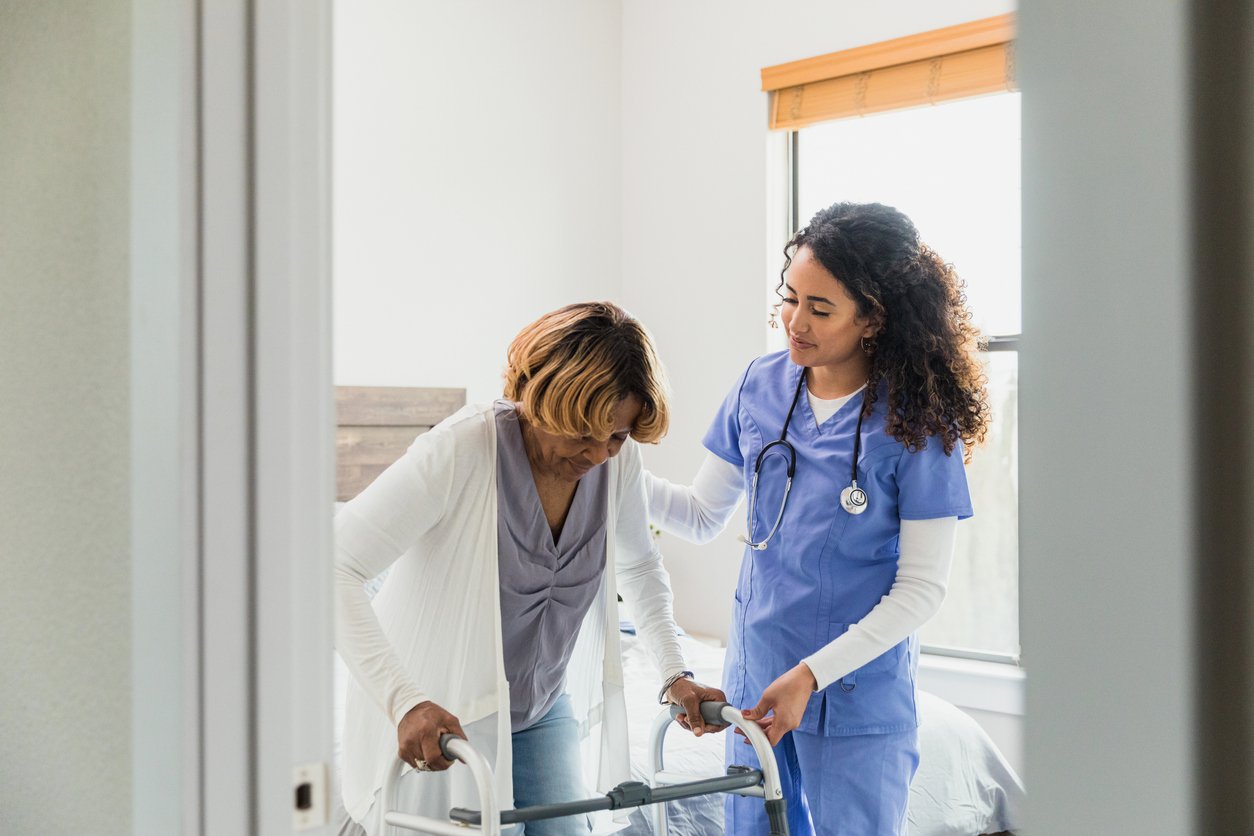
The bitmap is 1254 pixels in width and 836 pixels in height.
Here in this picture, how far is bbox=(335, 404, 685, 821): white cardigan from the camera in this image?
1.47m

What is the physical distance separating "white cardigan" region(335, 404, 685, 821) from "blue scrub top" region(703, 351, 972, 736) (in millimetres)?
270

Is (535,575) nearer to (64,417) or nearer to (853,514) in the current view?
(853,514)

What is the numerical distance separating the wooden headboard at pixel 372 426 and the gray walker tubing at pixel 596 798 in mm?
2118

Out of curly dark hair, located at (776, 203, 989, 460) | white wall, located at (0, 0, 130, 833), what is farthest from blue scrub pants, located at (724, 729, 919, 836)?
white wall, located at (0, 0, 130, 833)

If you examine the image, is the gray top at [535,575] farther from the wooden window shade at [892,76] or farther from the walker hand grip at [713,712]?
the wooden window shade at [892,76]

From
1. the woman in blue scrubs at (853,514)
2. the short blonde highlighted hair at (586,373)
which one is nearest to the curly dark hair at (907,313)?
the woman in blue scrubs at (853,514)

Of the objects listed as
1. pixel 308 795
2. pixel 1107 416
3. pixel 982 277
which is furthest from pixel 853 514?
pixel 982 277

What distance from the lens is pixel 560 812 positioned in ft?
4.47

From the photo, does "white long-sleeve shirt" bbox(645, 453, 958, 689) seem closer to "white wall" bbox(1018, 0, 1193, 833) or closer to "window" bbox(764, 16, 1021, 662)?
"white wall" bbox(1018, 0, 1193, 833)

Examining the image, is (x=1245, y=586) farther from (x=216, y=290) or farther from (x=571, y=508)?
(x=571, y=508)

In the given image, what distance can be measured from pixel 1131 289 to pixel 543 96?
408 centimetres

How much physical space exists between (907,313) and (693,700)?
73 cm

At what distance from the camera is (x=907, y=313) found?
1757mm

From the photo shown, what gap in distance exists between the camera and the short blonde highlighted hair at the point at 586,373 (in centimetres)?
157
